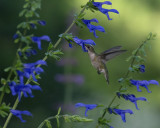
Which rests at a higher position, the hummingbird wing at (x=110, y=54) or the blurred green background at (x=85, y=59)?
the hummingbird wing at (x=110, y=54)

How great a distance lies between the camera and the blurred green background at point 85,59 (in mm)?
6297

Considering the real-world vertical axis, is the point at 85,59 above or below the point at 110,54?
below

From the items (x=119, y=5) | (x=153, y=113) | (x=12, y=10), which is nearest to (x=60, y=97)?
(x=12, y=10)

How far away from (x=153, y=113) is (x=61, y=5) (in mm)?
2911

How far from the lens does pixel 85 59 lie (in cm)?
823

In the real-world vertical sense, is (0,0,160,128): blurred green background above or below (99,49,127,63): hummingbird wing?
below

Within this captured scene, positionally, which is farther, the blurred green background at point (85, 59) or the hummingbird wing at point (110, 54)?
the blurred green background at point (85, 59)

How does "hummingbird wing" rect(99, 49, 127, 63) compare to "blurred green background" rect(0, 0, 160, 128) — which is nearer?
"hummingbird wing" rect(99, 49, 127, 63)

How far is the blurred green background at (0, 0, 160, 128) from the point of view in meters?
6.30

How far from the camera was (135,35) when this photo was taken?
9320mm

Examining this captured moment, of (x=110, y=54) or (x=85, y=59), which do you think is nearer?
(x=110, y=54)

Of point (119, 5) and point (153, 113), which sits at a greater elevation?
point (119, 5)

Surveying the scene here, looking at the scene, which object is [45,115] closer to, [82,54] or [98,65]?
[82,54]

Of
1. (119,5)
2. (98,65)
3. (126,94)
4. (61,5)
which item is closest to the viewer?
(126,94)
